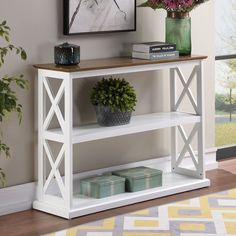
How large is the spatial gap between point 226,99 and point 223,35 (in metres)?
0.51

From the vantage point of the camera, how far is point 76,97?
4750 mm

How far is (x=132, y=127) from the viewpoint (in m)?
4.69

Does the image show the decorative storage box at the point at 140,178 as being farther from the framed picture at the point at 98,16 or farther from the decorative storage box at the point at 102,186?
the framed picture at the point at 98,16

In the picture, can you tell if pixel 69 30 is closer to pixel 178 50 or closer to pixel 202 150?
pixel 178 50

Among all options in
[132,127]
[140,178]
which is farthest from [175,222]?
[132,127]

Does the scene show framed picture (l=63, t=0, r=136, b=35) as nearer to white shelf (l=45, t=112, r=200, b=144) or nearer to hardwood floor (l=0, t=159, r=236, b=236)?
white shelf (l=45, t=112, r=200, b=144)

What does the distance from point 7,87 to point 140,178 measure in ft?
3.44

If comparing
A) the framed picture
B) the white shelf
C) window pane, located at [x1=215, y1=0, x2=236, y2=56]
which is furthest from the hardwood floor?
window pane, located at [x1=215, y1=0, x2=236, y2=56]

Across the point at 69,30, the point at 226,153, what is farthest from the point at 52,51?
the point at 226,153

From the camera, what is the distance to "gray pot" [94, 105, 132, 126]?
4.64m

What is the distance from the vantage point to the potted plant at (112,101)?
4.63 m

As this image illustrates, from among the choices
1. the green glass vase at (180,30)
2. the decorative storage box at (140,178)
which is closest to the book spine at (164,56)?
the green glass vase at (180,30)

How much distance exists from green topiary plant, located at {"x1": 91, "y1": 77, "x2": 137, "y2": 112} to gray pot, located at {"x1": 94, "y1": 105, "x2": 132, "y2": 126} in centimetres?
2

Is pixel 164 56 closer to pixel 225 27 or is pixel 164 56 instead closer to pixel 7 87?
pixel 7 87
